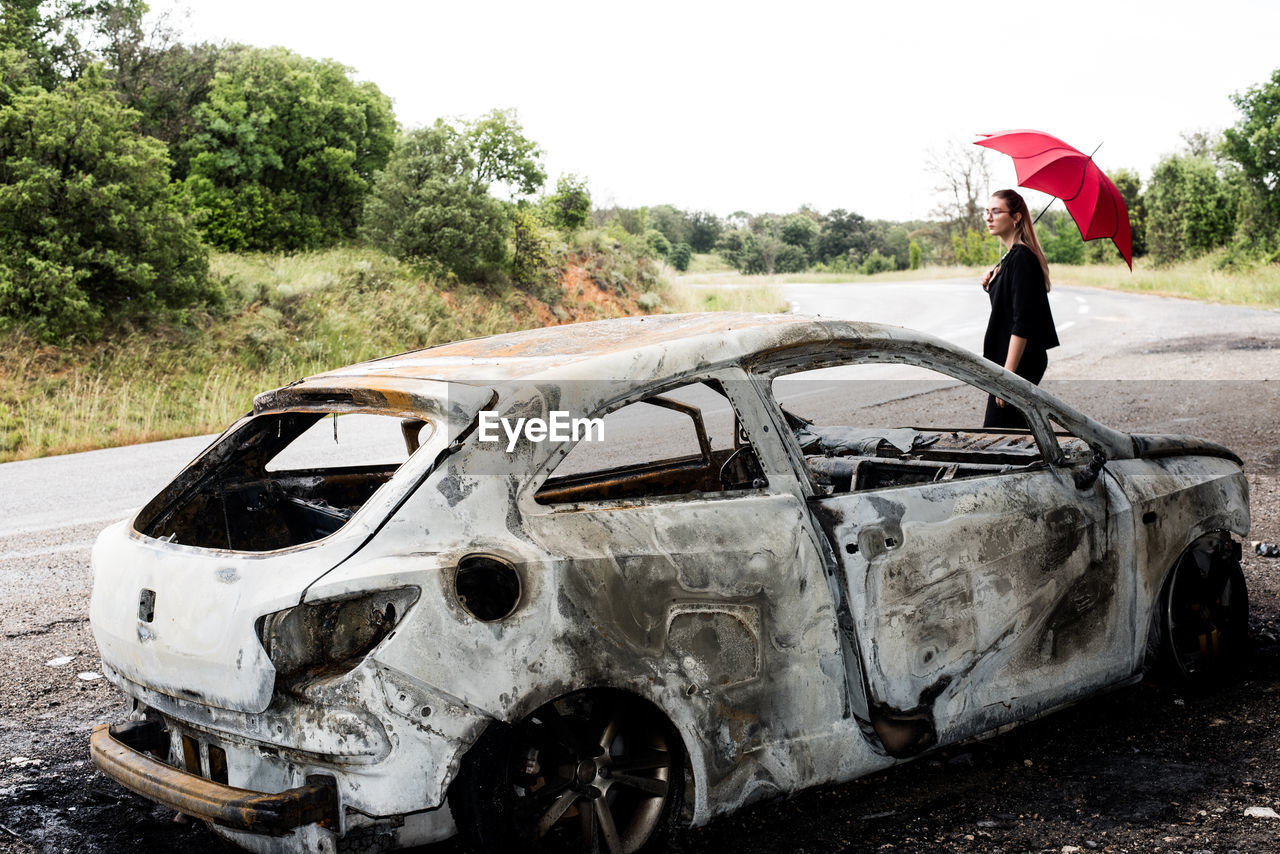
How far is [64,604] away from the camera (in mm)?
5734

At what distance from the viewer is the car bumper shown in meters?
2.44

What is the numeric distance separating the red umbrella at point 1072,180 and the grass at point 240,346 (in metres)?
11.1

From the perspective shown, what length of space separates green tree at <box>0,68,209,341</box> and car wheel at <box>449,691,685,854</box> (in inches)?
618

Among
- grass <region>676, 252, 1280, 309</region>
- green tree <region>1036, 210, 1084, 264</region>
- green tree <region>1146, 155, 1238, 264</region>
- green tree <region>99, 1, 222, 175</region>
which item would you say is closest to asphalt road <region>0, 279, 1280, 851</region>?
grass <region>676, 252, 1280, 309</region>

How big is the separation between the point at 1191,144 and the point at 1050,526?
211 feet

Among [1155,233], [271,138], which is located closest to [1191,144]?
[1155,233]

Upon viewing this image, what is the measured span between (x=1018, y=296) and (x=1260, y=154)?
36762 millimetres

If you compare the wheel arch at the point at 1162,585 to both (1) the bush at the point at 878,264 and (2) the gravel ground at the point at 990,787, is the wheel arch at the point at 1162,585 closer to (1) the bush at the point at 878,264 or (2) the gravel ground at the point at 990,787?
(2) the gravel ground at the point at 990,787

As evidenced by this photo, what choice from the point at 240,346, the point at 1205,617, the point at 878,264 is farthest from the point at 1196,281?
the point at 878,264

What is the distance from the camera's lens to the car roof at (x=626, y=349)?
2955 millimetres

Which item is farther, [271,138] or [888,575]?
[271,138]

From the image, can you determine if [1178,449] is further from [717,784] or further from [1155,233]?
[1155,233]

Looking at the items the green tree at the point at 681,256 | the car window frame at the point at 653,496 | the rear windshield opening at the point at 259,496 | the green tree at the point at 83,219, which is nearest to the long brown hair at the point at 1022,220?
the car window frame at the point at 653,496

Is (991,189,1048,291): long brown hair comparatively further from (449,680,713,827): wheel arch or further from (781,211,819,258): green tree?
(781,211,819,258): green tree
